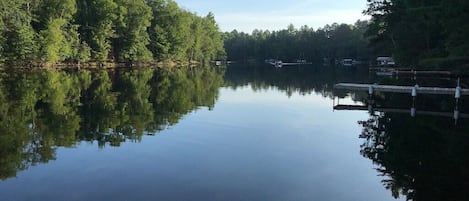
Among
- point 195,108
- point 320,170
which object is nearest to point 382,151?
point 320,170

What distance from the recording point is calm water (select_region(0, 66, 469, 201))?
32.9ft

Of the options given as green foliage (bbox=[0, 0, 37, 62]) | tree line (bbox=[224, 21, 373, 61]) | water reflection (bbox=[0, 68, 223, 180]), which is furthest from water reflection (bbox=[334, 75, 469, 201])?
tree line (bbox=[224, 21, 373, 61])

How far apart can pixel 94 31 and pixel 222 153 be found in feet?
237

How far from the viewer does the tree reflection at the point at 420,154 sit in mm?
10312

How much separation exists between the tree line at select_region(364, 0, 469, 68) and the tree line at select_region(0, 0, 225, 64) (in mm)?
44619

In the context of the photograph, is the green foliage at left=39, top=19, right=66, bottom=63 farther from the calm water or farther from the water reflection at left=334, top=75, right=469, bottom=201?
the water reflection at left=334, top=75, right=469, bottom=201

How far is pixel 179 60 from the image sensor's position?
111 meters

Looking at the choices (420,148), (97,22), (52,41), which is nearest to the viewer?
(420,148)

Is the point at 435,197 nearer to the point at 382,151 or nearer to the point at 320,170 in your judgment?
the point at 320,170

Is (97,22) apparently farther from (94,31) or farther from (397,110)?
(397,110)

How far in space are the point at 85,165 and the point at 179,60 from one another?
10038cm

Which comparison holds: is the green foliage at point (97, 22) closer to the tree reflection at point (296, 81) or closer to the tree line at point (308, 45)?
the tree reflection at point (296, 81)

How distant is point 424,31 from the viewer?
43.4m

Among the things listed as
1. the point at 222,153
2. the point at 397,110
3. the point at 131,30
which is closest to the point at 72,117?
the point at 222,153
